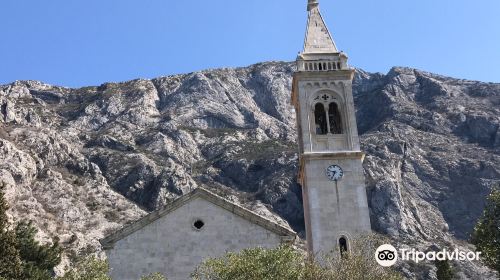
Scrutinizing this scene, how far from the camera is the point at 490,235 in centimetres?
2628

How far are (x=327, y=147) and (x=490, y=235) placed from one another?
8816mm

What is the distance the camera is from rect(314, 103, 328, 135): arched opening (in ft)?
104

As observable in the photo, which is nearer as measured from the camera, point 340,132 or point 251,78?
point 340,132

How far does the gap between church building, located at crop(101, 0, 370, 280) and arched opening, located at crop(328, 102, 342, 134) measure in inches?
2.1

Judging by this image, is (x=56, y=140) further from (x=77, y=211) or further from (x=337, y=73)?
(x=337, y=73)

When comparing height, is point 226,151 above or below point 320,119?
above

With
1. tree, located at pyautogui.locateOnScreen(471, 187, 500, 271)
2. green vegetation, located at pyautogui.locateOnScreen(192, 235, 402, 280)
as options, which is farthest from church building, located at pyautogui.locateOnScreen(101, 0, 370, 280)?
tree, located at pyautogui.locateOnScreen(471, 187, 500, 271)

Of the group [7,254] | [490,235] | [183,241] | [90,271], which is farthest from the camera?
[490,235]

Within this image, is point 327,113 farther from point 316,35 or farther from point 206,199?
point 206,199

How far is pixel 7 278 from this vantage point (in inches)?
925

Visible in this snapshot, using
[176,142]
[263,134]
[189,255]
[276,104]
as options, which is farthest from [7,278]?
[276,104]

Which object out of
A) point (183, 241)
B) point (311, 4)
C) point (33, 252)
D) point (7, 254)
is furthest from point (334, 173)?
point (33, 252)

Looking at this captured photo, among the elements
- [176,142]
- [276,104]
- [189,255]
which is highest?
[276,104]

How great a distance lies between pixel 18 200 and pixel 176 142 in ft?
124
